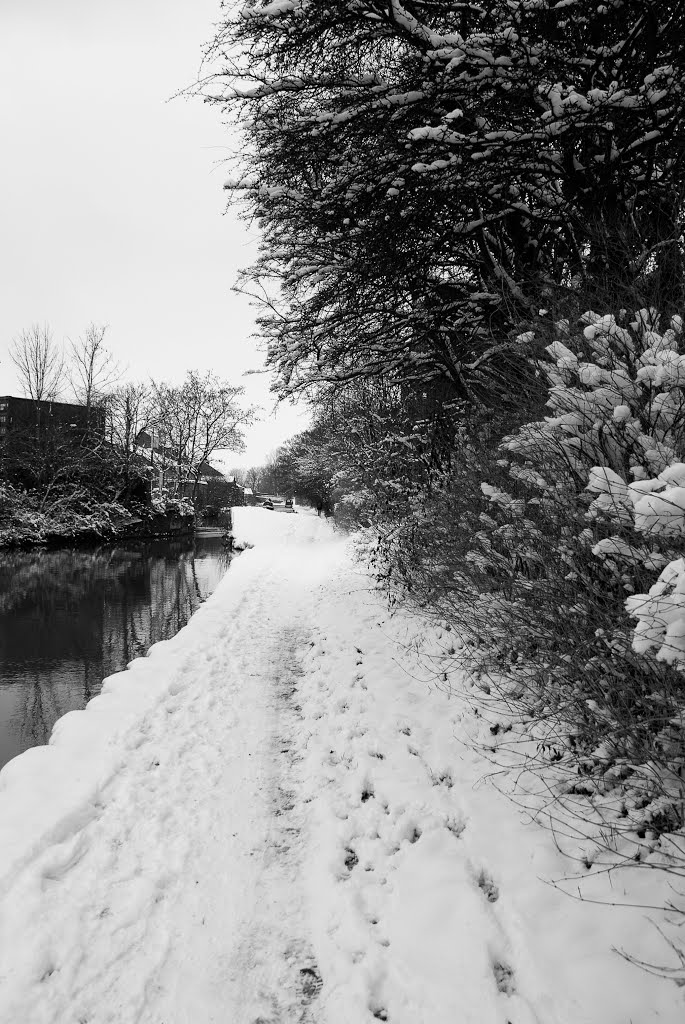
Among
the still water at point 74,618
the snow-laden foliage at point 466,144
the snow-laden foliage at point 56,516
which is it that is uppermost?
the snow-laden foliage at point 466,144

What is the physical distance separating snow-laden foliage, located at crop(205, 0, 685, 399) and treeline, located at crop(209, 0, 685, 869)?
26 millimetres

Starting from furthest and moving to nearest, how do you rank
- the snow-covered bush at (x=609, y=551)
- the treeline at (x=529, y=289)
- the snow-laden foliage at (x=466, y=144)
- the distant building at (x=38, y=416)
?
1. the distant building at (x=38, y=416)
2. the snow-laden foliage at (x=466, y=144)
3. the treeline at (x=529, y=289)
4. the snow-covered bush at (x=609, y=551)

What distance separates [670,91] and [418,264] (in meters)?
2.37

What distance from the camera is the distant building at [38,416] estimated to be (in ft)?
84.6

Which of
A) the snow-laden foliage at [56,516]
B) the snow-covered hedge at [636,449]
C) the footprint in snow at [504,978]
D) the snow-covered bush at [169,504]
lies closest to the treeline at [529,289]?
the snow-covered hedge at [636,449]

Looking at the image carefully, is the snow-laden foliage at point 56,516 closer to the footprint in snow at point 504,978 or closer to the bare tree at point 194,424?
the bare tree at point 194,424

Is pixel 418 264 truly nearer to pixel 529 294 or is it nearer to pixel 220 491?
pixel 529 294

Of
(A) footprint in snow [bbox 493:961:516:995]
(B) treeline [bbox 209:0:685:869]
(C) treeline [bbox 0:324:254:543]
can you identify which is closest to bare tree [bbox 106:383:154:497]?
(C) treeline [bbox 0:324:254:543]

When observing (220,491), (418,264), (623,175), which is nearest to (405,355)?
(418,264)

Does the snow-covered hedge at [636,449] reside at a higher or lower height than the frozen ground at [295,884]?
higher

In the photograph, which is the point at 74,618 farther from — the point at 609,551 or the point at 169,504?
the point at 169,504

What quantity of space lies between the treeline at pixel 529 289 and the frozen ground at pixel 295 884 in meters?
0.56

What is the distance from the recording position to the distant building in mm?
25781

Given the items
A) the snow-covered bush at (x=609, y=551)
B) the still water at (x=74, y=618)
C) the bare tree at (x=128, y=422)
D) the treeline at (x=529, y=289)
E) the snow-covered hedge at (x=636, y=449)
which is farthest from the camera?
the bare tree at (x=128, y=422)
